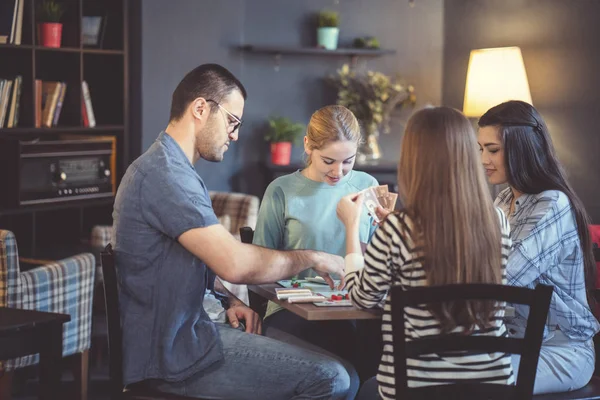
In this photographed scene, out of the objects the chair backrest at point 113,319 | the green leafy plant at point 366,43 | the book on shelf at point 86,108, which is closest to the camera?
the chair backrest at point 113,319

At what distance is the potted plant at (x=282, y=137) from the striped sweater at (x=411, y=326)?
4167 millimetres

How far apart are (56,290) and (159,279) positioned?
4.45 feet

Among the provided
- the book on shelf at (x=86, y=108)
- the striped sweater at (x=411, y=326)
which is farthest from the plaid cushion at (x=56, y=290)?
the book on shelf at (x=86, y=108)

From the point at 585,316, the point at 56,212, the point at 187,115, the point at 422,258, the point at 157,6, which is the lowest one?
the point at 56,212

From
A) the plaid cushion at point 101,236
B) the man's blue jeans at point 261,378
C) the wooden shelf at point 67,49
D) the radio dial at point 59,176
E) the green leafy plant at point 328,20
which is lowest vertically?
the plaid cushion at point 101,236

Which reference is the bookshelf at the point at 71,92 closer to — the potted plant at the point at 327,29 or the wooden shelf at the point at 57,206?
the wooden shelf at the point at 57,206

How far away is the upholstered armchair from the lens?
3.39 metres

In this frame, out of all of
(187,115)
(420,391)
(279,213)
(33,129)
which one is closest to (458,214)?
(420,391)

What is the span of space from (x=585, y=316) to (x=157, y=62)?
390 centimetres

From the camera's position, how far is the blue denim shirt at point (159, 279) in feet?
7.90

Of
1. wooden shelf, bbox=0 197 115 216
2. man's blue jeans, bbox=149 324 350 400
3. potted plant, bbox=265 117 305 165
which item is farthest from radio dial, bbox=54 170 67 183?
man's blue jeans, bbox=149 324 350 400

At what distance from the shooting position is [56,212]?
5.68m

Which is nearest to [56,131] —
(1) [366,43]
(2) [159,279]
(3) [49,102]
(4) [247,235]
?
(3) [49,102]

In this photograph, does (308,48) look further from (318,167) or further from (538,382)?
(538,382)
